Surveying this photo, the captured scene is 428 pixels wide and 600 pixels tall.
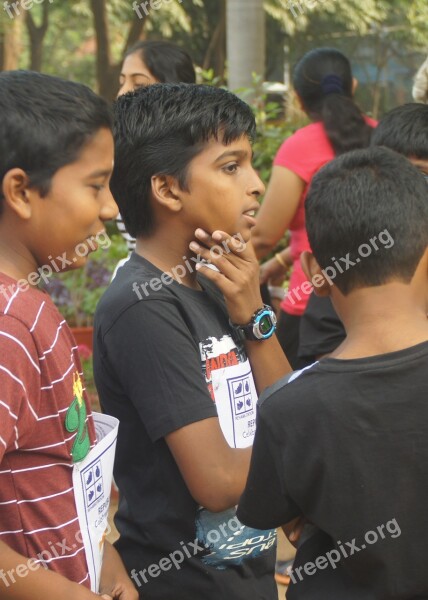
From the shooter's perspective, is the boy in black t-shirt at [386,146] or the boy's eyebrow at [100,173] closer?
the boy's eyebrow at [100,173]

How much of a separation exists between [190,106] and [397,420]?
0.90 m

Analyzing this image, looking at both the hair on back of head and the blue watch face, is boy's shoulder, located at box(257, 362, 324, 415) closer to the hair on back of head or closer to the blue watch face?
the blue watch face

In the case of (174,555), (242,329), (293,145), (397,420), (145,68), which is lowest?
(174,555)

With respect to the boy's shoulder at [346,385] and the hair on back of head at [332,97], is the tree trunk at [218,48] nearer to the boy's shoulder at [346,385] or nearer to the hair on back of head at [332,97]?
the hair on back of head at [332,97]

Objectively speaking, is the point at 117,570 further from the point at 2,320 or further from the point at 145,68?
the point at 145,68

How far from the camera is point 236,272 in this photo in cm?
201

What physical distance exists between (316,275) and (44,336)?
0.56m

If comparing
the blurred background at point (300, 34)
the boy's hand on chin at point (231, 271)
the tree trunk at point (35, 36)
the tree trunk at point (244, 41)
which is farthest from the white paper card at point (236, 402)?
the tree trunk at point (35, 36)

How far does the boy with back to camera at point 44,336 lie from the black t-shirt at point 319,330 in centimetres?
150

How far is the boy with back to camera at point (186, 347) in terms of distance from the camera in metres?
1.80

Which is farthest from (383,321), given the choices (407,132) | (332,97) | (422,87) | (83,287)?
(83,287)

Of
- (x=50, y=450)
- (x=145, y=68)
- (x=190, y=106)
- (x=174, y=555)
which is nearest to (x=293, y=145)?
(x=145, y=68)

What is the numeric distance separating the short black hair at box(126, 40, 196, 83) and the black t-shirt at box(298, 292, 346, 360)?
3.70ft

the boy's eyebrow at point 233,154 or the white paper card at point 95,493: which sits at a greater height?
the boy's eyebrow at point 233,154
